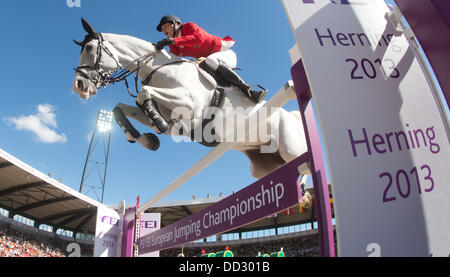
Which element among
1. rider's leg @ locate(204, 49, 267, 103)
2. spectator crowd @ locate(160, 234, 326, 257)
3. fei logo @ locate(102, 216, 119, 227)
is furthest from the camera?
spectator crowd @ locate(160, 234, 326, 257)

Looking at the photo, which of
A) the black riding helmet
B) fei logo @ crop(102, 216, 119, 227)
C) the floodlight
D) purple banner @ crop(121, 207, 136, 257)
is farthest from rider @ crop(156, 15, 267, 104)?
the floodlight

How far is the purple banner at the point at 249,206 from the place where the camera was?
1453 mm

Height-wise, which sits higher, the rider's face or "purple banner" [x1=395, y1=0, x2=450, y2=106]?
the rider's face

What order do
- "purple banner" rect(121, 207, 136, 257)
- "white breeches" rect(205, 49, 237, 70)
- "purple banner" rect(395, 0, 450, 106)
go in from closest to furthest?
1. "purple banner" rect(395, 0, 450, 106)
2. "white breeches" rect(205, 49, 237, 70)
3. "purple banner" rect(121, 207, 136, 257)

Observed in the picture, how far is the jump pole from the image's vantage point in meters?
1.71

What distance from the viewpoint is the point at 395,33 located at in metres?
1.13

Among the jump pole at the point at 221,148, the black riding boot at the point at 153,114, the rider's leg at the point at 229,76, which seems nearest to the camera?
the jump pole at the point at 221,148

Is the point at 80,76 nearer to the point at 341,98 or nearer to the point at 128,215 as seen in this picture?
the point at 341,98

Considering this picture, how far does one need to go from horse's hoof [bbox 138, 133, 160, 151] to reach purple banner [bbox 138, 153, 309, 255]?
625mm

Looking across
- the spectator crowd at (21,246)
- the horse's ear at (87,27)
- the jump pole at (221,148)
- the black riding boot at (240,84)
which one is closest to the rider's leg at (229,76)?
the black riding boot at (240,84)

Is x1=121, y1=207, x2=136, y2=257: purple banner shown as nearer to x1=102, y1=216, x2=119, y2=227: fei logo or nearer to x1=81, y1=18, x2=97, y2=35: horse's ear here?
x1=102, y1=216, x2=119, y2=227: fei logo

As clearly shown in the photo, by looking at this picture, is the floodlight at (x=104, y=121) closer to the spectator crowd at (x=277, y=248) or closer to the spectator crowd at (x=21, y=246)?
the spectator crowd at (x=21, y=246)

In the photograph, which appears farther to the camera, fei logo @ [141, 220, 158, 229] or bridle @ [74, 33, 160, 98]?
fei logo @ [141, 220, 158, 229]

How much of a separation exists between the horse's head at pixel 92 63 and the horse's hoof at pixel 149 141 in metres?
0.50
